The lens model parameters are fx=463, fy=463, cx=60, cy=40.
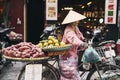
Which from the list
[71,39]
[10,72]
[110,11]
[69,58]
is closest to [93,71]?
[69,58]

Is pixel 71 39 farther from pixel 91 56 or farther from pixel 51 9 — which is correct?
pixel 51 9

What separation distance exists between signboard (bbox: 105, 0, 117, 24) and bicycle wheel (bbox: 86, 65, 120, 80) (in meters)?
5.00

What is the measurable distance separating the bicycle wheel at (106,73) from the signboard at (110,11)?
16.4 feet

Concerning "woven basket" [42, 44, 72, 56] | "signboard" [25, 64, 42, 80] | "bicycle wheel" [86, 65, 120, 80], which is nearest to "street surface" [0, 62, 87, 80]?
"bicycle wheel" [86, 65, 120, 80]

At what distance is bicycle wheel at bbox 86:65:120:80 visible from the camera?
9.41 metres

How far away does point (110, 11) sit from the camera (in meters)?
14.5

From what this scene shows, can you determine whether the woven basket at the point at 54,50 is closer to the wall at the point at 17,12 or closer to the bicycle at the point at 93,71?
the bicycle at the point at 93,71

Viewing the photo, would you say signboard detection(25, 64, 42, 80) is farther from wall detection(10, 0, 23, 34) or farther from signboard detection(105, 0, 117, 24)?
wall detection(10, 0, 23, 34)

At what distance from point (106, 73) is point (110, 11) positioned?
5.23 m

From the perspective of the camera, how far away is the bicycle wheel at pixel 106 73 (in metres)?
9.41

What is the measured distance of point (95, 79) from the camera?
9562mm

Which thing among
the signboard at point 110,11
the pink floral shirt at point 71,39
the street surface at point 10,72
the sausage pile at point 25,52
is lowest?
the street surface at point 10,72

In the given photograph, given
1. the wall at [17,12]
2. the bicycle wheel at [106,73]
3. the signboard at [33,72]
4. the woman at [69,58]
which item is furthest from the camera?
the wall at [17,12]

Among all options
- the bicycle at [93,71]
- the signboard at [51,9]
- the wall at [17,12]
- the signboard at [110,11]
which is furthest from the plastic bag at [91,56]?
the wall at [17,12]
